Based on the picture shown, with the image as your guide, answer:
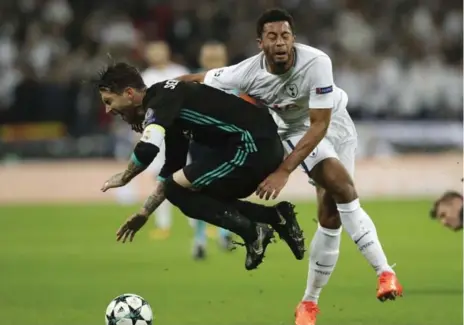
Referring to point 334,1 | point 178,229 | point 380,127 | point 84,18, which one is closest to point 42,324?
point 178,229

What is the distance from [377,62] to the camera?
22.3 meters

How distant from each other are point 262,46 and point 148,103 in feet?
3.06

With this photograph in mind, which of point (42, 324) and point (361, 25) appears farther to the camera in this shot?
point (361, 25)

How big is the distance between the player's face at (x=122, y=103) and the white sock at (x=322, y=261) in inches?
68.9

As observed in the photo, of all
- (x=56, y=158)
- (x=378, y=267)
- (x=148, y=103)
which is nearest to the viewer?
(x=148, y=103)

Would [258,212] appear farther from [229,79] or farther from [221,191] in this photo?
[229,79]

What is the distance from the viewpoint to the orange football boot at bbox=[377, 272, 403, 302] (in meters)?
7.74

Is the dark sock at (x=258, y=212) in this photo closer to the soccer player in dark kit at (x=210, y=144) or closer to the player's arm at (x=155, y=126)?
the soccer player in dark kit at (x=210, y=144)

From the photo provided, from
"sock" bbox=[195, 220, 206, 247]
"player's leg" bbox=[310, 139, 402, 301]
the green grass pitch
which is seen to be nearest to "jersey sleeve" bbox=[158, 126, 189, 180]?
"player's leg" bbox=[310, 139, 402, 301]

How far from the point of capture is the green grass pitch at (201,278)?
8.78m

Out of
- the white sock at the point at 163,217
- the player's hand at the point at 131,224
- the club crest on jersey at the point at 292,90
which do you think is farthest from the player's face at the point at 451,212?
the white sock at the point at 163,217

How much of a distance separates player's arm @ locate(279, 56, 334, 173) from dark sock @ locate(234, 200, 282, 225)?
18.8 inches

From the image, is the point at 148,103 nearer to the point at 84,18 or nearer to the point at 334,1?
the point at 84,18

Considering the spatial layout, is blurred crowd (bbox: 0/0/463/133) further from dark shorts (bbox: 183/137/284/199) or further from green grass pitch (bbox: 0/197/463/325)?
dark shorts (bbox: 183/137/284/199)
